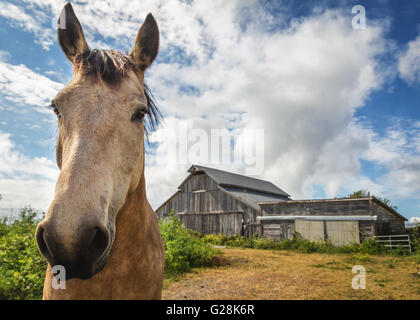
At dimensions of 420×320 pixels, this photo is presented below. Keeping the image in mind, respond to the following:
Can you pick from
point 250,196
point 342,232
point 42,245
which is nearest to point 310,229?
point 342,232

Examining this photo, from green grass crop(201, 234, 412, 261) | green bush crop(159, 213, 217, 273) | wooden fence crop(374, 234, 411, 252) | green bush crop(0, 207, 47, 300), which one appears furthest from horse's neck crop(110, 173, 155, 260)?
wooden fence crop(374, 234, 411, 252)

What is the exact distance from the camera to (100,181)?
1.33 meters

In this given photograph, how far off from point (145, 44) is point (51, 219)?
6.32 feet

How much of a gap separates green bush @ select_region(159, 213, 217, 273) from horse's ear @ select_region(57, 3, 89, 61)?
30.4 feet

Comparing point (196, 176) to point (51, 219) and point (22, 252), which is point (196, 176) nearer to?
Answer: point (22, 252)

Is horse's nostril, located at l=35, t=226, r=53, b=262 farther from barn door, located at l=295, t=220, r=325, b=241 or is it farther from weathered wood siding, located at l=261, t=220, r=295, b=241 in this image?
weathered wood siding, located at l=261, t=220, r=295, b=241

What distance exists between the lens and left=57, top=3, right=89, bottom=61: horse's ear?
214 centimetres

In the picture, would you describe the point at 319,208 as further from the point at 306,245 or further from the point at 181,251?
the point at 181,251

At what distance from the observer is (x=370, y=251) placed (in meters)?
16.2

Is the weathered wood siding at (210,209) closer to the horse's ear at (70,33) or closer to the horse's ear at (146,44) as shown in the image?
the horse's ear at (146,44)

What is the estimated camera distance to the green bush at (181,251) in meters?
10.1

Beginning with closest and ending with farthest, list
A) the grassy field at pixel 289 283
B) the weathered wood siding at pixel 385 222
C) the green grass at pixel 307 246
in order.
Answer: the grassy field at pixel 289 283, the green grass at pixel 307 246, the weathered wood siding at pixel 385 222

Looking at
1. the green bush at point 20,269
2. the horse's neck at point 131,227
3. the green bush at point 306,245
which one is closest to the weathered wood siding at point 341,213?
the green bush at point 306,245

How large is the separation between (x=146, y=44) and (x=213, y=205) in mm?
26679
